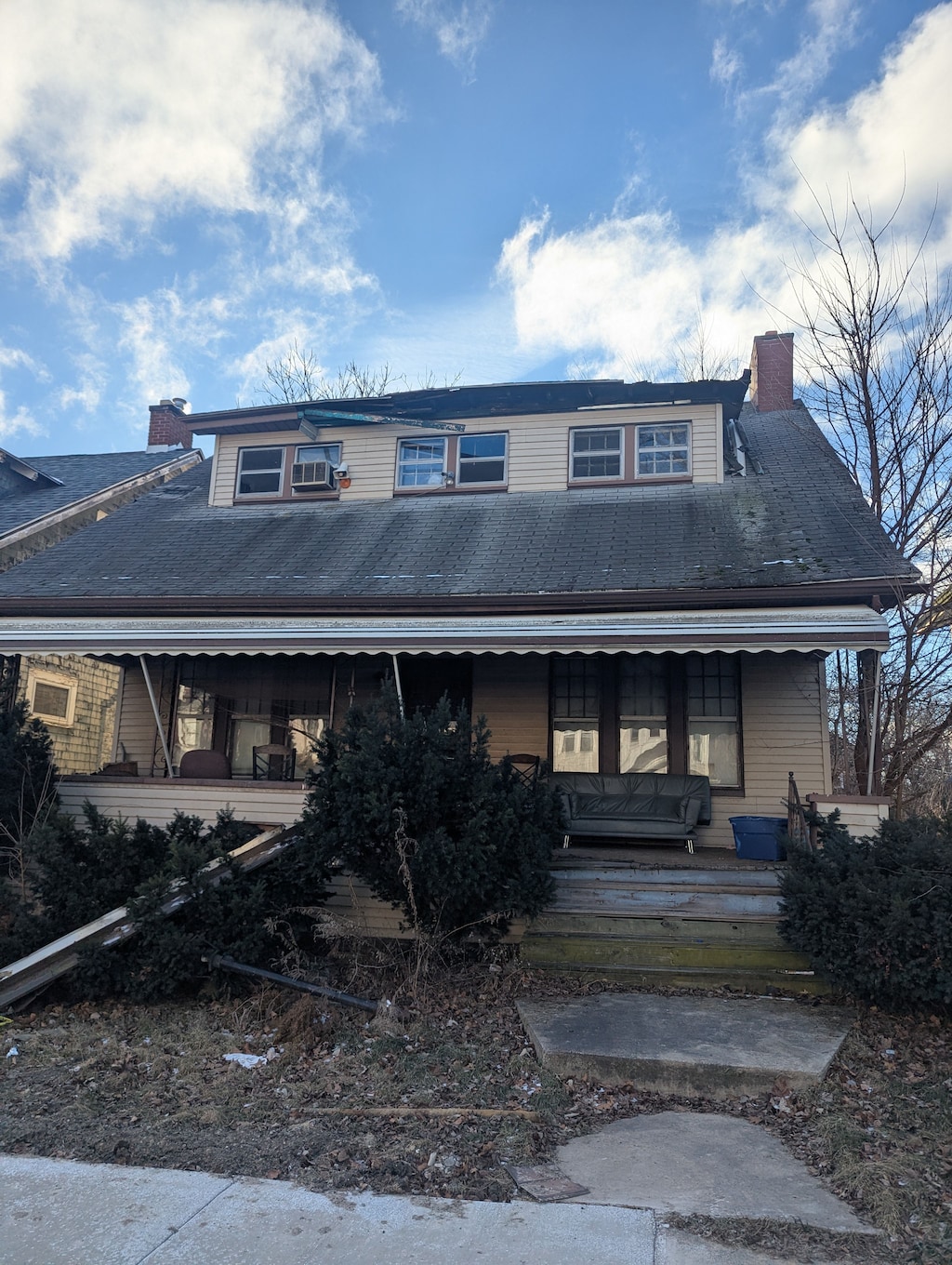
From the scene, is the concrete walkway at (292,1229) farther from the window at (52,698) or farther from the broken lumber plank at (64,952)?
the window at (52,698)

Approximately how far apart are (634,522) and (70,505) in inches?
381

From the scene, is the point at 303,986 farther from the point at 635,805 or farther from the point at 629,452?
the point at 629,452

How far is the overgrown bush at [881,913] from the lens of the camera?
5422 mm

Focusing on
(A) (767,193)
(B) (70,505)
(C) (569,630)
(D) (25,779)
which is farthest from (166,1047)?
(A) (767,193)

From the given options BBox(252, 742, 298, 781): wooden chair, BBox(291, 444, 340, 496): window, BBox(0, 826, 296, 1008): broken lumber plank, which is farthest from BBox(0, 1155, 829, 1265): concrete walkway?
BBox(291, 444, 340, 496): window

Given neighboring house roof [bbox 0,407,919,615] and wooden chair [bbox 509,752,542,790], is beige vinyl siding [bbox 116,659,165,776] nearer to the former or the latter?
neighboring house roof [bbox 0,407,919,615]

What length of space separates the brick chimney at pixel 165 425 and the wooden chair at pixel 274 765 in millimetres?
10083

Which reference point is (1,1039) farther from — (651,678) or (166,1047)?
(651,678)

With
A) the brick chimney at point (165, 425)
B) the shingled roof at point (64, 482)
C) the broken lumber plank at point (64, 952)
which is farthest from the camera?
the brick chimney at point (165, 425)

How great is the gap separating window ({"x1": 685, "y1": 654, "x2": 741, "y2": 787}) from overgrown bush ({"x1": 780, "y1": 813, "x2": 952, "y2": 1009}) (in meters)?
3.47

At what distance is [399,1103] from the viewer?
469 cm

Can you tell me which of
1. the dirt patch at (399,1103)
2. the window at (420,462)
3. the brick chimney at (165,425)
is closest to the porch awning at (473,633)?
the dirt patch at (399,1103)

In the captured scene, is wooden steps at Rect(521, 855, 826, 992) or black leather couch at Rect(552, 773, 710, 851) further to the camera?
black leather couch at Rect(552, 773, 710, 851)

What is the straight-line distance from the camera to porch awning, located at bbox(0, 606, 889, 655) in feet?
25.6
